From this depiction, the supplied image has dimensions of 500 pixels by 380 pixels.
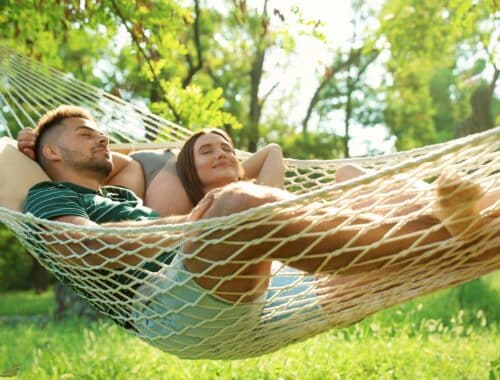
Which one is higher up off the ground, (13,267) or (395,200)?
(395,200)

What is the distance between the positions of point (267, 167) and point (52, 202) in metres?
0.85

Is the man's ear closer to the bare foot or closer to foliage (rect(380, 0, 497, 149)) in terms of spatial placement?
the bare foot

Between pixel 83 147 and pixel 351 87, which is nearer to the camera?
pixel 83 147

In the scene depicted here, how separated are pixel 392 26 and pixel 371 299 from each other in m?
6.57

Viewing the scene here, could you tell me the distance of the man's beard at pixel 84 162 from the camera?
2055 millimetres

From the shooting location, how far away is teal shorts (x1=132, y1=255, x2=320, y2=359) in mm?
1568

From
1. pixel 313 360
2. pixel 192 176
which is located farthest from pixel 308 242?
pixel 313 360

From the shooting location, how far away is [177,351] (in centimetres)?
177

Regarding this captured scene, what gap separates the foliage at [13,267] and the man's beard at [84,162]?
35.1 ft

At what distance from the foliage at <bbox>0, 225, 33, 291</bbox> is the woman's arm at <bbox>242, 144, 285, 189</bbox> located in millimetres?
10506

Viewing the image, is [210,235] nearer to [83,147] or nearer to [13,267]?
[83,147]

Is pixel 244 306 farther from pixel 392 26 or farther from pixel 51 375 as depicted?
pixel 392 26

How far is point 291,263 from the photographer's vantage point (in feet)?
4.85

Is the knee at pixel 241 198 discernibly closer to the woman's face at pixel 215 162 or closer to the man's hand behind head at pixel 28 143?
the woman's face at pixel 215 162
